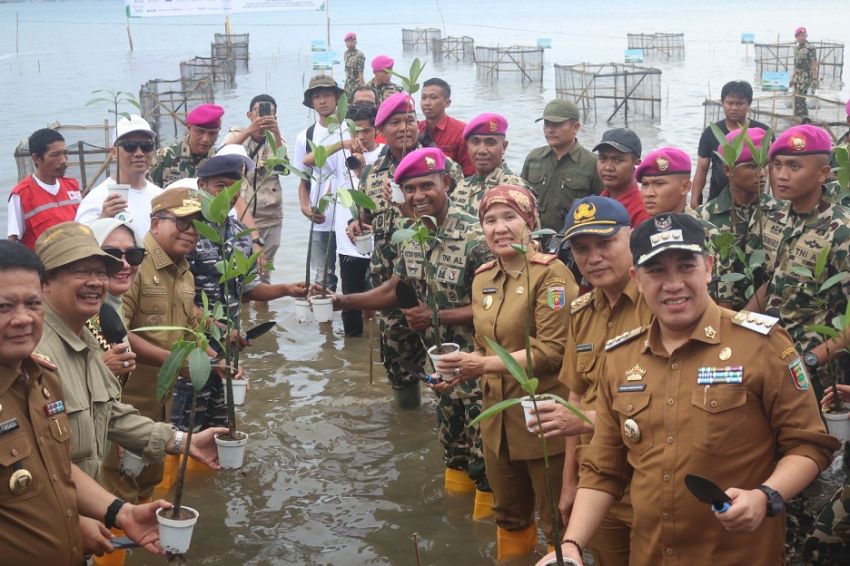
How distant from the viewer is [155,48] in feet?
198

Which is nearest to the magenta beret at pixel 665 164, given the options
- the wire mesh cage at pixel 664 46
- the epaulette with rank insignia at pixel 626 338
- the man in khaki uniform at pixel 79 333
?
the epaulette with rank insignia at pixel 626 338

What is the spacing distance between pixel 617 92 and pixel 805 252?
19992mm

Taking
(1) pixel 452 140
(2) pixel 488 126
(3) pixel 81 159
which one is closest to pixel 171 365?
(2) pixel 488 126

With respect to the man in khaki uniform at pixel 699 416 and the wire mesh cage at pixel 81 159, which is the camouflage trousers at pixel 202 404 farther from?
the wire mesh cage at pixel 81 159

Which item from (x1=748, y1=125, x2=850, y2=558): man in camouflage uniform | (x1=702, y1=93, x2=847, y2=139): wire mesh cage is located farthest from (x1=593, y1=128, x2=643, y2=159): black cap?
(x1=702, y1=93, x2=847, y2=139): wire mesh cage

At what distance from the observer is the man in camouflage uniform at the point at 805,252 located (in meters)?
5.02

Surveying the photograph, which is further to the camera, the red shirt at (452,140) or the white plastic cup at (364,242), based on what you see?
the red shirt at (452,140)

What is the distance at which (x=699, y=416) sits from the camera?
321 centimetres

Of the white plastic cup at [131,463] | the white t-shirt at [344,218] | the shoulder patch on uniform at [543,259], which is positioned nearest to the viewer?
the white plastic cup at [131,463]

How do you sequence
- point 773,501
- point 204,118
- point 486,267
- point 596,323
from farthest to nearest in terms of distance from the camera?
point 204,118
point 486,267
point 596,323
point 773,501

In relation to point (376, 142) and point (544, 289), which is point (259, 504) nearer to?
point (544, 289)

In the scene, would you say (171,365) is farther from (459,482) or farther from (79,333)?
(459,482)

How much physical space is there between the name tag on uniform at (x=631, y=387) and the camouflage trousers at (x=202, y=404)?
3.43 metres

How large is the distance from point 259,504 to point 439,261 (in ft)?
6.82
